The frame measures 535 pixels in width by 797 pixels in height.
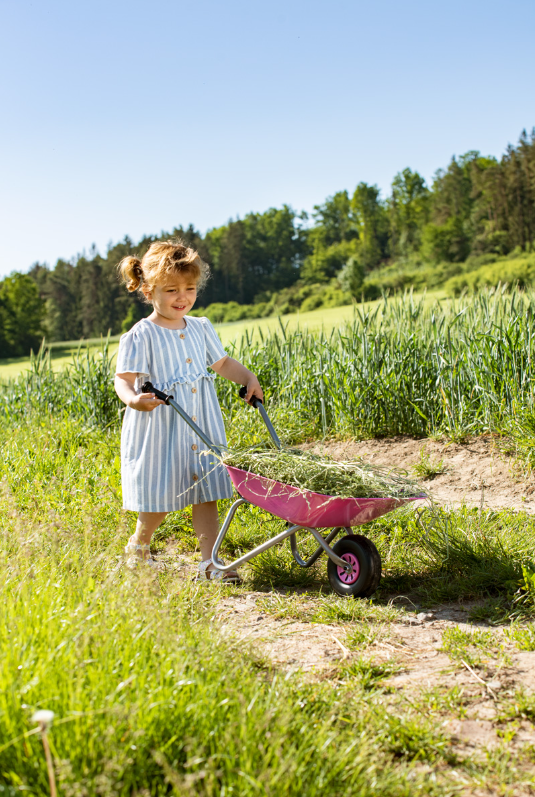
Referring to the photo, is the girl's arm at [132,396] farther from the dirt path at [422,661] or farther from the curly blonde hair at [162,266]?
the dirt path at [422,661]

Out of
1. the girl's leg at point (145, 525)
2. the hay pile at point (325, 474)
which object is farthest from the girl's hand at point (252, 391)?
the girl's leg at point (145, 525)

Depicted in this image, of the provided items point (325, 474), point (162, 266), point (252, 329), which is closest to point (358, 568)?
point (325, 474)

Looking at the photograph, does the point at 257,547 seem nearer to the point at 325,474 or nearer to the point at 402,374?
the point at 325,474

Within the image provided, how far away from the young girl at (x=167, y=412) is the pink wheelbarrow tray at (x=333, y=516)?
25 centimetres

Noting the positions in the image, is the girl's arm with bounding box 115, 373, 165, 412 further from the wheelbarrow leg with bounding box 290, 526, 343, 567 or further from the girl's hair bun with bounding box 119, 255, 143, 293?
the wheelbarrow leg with bounding box 290, 526, 343, 567

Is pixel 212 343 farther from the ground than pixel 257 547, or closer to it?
farther from the ground

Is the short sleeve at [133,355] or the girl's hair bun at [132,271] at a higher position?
the girl's hair bun at [132,271]

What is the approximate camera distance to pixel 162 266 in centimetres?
279

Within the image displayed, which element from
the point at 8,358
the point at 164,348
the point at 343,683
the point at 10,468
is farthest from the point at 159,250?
the point at 8,358

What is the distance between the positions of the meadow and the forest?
87.6 feet

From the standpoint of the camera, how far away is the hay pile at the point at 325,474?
242cm

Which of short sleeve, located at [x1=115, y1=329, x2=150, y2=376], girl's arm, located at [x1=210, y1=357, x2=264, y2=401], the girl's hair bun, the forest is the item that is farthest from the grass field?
the forest

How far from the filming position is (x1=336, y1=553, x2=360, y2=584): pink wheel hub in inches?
98.3

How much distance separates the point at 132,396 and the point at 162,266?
61 centimetres
